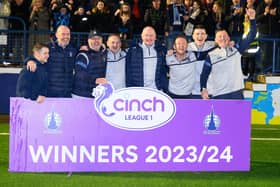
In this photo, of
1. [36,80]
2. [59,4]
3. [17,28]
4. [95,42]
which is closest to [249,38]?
[95,42]

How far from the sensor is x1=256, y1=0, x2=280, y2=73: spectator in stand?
1705cm

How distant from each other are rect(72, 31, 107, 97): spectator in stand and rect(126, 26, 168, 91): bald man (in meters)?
0.45

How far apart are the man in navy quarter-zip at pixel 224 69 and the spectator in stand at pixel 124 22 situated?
5.71 m

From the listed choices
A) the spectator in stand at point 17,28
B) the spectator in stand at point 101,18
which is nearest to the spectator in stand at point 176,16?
the spectator in stand at point 101,18

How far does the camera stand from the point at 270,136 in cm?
1452

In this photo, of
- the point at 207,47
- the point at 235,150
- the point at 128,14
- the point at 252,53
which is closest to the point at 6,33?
the point at 128,14

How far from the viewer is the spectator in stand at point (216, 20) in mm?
17062

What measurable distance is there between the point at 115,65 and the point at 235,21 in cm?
711

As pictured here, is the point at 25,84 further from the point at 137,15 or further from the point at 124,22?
the point at 137,15

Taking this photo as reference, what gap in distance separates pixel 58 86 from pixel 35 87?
21.6 inches

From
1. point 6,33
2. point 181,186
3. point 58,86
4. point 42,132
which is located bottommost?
point 181,186

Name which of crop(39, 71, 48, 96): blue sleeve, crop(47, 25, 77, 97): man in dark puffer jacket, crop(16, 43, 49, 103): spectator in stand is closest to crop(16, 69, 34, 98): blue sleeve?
crop(16, 43, 49, 103): spectator in stand

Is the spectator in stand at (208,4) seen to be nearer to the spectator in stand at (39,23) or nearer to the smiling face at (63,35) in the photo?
the spectator in stand at (39,23)

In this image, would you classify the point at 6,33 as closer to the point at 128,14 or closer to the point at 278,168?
the point at 128,14
